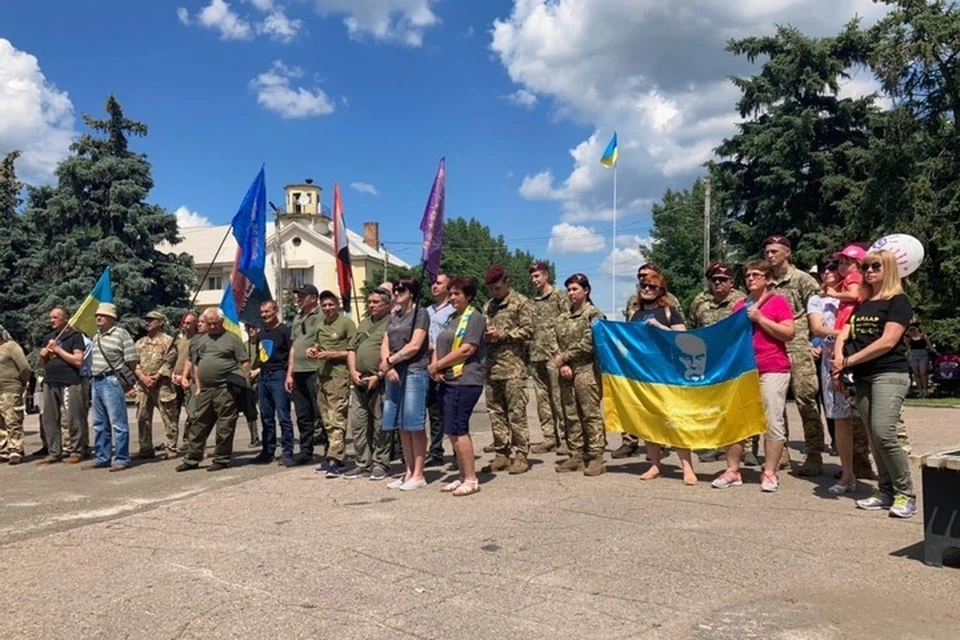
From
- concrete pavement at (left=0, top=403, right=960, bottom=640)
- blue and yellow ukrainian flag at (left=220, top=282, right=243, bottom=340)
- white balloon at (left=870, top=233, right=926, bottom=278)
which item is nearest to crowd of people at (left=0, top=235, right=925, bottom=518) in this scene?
white balloon at (left=870, top=233, right=926, bottom=278)

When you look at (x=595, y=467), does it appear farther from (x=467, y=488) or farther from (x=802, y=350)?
(x=802, y=350)

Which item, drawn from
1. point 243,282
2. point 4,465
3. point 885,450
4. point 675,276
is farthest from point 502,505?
point 675,276

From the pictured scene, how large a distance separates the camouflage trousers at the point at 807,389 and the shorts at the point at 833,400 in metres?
0.10

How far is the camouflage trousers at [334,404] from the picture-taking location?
8438 millimetres

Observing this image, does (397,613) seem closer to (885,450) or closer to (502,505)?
(502,505)

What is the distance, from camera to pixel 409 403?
7289mm

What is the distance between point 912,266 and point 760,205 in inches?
931

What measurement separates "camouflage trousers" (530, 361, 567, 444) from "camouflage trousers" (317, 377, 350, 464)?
238cm

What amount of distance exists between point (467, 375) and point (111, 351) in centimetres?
491

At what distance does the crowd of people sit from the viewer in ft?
20.0

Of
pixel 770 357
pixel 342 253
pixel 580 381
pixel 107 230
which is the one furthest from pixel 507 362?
pixel 107 230

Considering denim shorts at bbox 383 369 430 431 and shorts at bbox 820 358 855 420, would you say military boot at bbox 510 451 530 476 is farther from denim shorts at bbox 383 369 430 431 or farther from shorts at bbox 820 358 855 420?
shorts at bbox 820 358 855 420

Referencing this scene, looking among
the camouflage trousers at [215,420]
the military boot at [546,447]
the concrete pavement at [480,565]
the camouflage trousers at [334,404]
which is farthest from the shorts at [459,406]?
the camouflage trousers at [215,420]

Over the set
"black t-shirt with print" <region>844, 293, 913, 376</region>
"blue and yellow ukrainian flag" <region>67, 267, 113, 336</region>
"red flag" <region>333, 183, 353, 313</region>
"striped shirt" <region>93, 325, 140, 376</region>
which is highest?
"red flag" <region>333, 183, 353, 313</region>
